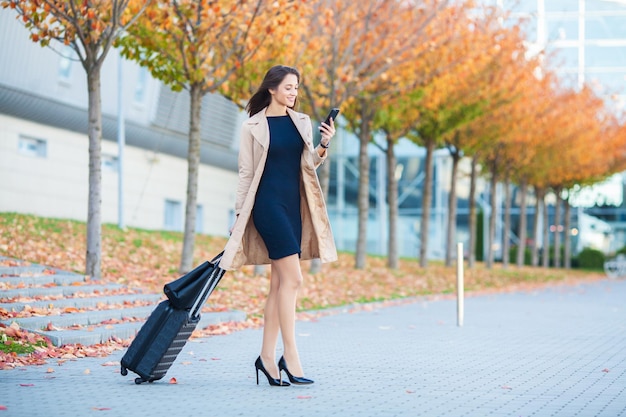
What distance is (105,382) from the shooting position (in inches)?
279

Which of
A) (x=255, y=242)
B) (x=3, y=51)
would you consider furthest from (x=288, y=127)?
(x=3, y=51)

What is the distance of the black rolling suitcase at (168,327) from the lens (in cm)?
689

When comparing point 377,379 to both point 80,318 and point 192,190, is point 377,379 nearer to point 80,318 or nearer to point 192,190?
point 80,318

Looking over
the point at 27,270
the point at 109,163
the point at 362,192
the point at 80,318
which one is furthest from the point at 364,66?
the point at 109,163

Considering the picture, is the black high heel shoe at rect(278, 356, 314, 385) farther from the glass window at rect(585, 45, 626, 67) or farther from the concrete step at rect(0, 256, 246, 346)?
the glass window at rect(585, 45, 626, 67)

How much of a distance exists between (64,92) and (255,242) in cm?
1875

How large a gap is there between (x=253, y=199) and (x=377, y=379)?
1744mm

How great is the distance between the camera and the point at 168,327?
22.6ft

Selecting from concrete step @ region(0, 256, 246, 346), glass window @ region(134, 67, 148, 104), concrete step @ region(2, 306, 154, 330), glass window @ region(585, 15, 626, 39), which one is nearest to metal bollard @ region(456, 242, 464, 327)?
concrete step @ region(0, 256, 246, 346)

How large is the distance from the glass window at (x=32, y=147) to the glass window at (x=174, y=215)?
274 inches

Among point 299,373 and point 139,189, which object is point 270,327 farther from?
point 139,189

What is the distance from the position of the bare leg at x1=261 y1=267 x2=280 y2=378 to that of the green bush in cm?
4254

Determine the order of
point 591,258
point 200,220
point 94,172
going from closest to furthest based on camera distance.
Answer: point 94,172, point 200,220, point 591,258

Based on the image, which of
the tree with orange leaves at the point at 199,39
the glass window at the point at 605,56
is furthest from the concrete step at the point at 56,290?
the glass window at the point at 605,56
